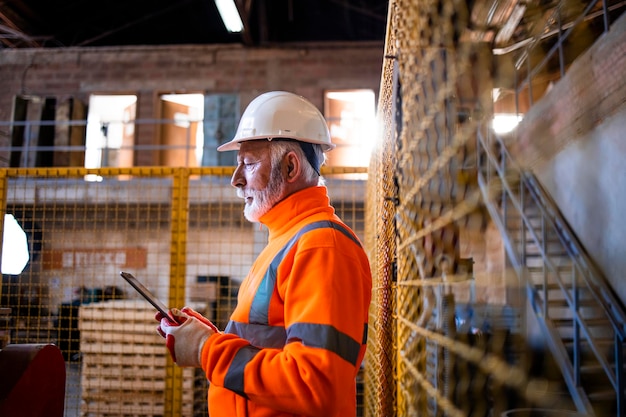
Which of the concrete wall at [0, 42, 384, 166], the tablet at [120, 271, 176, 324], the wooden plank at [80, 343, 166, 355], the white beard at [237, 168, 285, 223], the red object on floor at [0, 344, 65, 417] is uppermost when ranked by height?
the concrete wall at [0, 42, 384, 166]

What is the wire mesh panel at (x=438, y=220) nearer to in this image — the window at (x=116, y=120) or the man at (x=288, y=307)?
the man at (x=288, y=307)

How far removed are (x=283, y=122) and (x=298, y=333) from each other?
101cm

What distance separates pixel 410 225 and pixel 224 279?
9.25 meters

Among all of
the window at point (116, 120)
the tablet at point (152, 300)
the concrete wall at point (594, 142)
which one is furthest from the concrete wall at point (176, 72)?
the tablet at point (152, 300)

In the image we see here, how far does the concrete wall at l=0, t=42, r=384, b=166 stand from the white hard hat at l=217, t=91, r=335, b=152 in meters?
11.6

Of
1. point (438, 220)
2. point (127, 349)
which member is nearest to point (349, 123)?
point (127, 349)

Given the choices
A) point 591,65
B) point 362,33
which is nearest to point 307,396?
point 591,65

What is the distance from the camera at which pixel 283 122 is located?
85.2 inches

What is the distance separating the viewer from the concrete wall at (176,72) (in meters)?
14.0

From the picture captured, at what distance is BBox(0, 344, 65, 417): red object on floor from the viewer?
2.14 meters

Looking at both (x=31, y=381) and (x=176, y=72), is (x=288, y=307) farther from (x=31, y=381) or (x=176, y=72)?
(x=176, y=72)

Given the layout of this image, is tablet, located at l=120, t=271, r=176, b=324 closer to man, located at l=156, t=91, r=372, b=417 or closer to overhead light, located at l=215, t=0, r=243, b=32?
man, located at l=156, t=91, r=372, b=417

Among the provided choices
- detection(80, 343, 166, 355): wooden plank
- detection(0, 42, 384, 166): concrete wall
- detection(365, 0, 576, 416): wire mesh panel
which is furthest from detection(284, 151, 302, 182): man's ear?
detection(0, 42, 384, 166): concrete wall

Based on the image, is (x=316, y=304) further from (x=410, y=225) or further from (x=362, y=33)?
(x=362, y=33)
